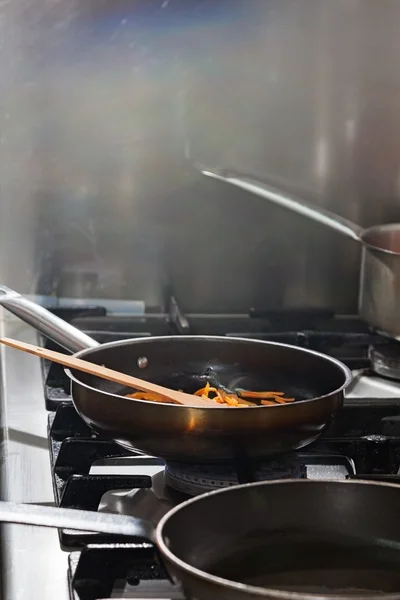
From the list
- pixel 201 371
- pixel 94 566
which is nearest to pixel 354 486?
pixel 94 566

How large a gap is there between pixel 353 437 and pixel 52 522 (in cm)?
37

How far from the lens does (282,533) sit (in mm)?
500

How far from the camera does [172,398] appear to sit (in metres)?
0.66

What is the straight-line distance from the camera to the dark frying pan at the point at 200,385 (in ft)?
1.93

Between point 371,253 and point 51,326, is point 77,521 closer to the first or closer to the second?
point 51,326

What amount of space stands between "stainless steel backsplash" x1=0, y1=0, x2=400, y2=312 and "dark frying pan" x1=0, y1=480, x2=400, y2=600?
29.8 inches

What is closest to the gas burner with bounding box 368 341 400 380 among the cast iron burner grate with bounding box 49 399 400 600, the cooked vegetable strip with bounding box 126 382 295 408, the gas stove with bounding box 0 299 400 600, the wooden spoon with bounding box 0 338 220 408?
the gas stove with bounding box 0 299 400 600

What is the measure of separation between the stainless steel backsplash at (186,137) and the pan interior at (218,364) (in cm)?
42

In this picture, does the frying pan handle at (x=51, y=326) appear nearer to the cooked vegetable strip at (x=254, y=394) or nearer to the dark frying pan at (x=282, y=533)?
the cooked vegetable strip at (x=254, y=394)

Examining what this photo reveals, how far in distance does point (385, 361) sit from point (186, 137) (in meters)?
0.46

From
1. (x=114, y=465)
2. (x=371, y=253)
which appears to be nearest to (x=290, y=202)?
(x=371, y=253)

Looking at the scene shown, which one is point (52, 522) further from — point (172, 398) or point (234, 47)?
point (234, 47)

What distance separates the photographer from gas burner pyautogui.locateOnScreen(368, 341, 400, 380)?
96 cm

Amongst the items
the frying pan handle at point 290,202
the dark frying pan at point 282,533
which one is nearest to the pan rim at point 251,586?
the dark frying pan at point 282,533
